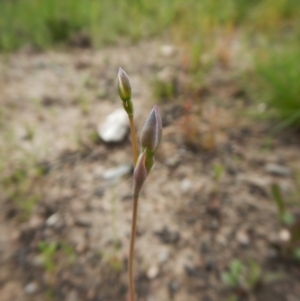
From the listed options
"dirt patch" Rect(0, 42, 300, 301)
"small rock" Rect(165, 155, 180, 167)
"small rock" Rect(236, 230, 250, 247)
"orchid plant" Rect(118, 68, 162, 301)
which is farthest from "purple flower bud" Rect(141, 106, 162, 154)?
"small rock" Rect(165, 155, 180, 167)

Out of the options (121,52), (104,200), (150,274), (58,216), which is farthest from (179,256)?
(121,52)

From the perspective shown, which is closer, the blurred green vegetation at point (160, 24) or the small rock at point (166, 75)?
the small rock at point (166, 75)

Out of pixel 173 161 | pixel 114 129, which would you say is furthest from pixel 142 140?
pixel 114 129

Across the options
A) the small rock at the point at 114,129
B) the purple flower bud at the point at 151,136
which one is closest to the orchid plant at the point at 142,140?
the purple flower bud at the point at 151,136

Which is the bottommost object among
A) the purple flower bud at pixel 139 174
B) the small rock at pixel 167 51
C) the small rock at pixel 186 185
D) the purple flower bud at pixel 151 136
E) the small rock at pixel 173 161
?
the small rock at pixel 186 185

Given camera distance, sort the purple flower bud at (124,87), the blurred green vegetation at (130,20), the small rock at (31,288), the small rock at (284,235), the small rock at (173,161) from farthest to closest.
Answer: the blurred green vegetation at (130,20) < the small rock at (173,161) < the small rock at (284,235) < the small rock at (31,288) < the purple flower bud at (124,87)

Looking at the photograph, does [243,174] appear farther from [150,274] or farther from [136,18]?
[136,18]

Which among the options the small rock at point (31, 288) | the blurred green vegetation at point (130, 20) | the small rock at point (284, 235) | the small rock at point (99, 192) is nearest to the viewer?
the small rock at point (31, 288)

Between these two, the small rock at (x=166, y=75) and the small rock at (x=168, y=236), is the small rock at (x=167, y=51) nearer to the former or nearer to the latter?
the small rock at (x=166, y=75)
